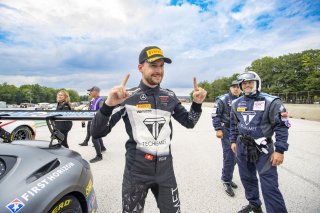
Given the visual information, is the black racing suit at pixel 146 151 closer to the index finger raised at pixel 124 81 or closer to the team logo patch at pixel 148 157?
the team logo patch at pixel 148 157

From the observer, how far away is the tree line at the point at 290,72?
192 feet

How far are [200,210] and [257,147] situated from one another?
1.20 metres

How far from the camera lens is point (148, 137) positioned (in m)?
1.95

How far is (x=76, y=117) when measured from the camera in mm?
2395

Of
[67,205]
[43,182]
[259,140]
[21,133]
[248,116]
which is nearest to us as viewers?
[43,182]

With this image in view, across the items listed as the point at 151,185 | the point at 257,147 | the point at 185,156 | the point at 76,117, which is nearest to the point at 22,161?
the point at 76,117

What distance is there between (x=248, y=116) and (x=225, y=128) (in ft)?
3.59

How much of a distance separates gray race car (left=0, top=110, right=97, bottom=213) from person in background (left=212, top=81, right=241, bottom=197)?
93.7 inches

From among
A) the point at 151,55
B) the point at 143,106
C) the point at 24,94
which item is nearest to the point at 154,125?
the point at 143,106

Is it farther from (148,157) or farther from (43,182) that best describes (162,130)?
(43,182)

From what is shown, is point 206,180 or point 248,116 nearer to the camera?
point 248,116

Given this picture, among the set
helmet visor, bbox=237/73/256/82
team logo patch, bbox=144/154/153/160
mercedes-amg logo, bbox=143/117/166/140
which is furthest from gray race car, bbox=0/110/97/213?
helmet visor, bbox=237/73/256/82

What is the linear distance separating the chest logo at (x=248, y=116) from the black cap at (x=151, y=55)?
143 cm

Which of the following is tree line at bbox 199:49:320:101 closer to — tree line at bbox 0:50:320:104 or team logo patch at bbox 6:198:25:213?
tree line at bbox 0:50:320:104
